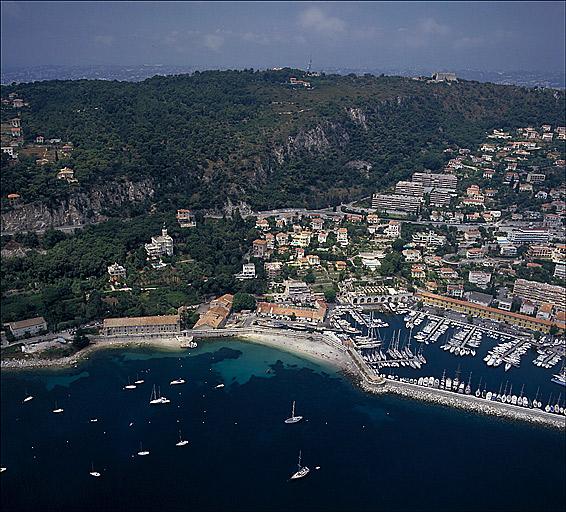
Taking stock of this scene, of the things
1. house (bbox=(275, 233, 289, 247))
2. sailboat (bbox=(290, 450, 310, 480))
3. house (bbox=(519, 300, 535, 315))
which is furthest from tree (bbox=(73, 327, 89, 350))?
house (bbox=(519, 300, 535, 315))

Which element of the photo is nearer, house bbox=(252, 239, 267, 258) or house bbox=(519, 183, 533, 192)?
house bbox=(252, 239, 267, 258)

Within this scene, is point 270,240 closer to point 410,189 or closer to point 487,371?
point 410,189

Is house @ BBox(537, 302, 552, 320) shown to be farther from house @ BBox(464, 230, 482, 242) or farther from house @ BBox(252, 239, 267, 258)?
house @ BBox(252, 239, 267, 258)

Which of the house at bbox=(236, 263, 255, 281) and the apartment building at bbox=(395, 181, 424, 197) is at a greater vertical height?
the apartment building at bbox=(395, 181, 424, 197)

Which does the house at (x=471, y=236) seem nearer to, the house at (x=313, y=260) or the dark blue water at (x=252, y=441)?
the house at (x=313, y=260)

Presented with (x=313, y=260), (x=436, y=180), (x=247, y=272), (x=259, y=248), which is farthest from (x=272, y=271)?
(x=436, y=180)

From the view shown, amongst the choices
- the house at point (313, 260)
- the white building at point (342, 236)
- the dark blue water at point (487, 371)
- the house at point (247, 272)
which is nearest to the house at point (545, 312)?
the dark blue water at point (487, 371)
